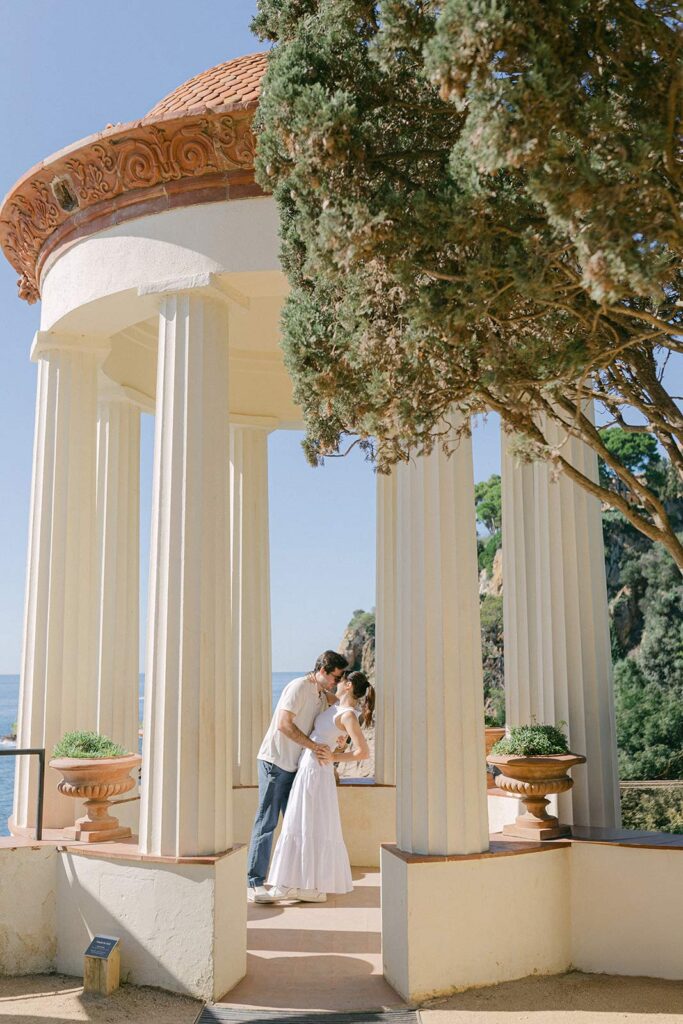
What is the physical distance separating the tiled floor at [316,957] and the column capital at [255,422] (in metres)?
Answer: 8.15

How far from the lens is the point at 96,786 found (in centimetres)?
1010

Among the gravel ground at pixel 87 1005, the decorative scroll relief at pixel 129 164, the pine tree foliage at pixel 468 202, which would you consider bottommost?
the gravel ground at pixel 87 1005

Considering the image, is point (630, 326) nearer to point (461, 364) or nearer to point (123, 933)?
point (461, 364)

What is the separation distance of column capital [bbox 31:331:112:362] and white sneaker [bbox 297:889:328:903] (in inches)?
286

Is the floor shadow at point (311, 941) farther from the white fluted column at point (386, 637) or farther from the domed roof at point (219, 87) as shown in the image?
the domed roof at point (219, 87)

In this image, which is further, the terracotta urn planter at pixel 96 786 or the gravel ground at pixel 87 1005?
the terracotta urn planter at pixel 96 786

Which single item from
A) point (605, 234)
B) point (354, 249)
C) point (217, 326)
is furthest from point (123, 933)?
point (605, 234)

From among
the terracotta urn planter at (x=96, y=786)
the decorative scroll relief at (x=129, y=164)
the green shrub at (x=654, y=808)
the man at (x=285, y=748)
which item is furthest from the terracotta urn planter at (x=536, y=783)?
the green shrub at (x=654, y=808)

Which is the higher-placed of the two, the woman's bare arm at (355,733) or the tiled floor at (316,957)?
the woman's bare arm at (355,733)

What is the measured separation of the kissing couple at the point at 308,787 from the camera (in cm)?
1166

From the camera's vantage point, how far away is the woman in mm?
11641

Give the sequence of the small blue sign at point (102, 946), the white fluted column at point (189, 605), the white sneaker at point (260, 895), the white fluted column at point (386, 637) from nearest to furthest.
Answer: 1. the small blue sign at point (102, 946)
2. the white fluted column at point (189, 605)
3. the white sneaker at point (260, 895)
4. the white fluted column at point (386, 637)

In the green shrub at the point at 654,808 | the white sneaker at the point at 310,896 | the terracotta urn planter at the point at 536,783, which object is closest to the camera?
the terracotta urn planter at the point at 536,783

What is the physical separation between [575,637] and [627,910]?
2.92 metres
